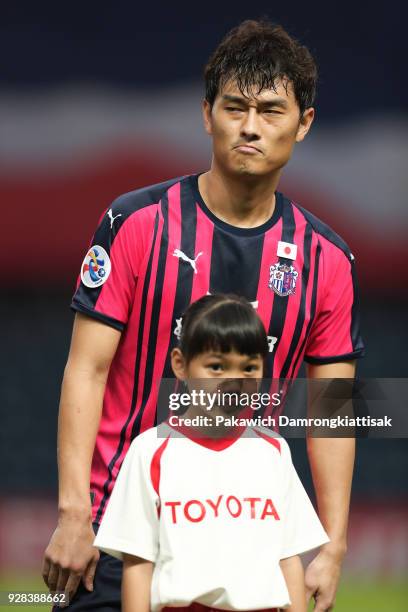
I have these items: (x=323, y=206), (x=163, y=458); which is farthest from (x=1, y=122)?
(x=163, y=458)

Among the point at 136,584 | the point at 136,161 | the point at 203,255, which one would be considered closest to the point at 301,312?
the point at 203,255

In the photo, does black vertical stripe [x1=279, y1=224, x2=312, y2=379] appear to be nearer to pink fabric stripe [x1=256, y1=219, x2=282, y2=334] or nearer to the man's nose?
pink fabric stripe [x1=256, y1=219, x2=282, y2=334]

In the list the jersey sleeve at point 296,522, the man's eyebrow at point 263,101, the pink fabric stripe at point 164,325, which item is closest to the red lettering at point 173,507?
the jersey sleeve at point 296,522

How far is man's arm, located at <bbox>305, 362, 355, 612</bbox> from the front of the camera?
2672 mm

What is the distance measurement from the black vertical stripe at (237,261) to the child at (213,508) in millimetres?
315

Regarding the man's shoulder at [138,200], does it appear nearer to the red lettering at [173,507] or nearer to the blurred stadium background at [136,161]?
the red lettering at [173,507]

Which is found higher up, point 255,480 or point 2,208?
point 2,208

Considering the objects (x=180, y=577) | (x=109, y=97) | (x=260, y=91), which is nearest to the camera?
(x=180, y=577)

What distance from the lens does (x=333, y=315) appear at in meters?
2.85

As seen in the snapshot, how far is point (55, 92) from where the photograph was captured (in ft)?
19.9

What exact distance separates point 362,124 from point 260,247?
355 centimetres

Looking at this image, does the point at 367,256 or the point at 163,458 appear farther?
the point at 367,256

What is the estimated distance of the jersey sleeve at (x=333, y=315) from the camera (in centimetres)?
284

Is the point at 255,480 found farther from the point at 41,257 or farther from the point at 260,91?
the point at 41,257
